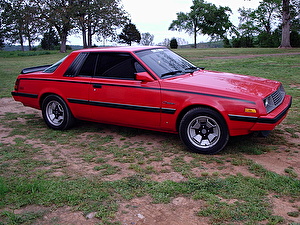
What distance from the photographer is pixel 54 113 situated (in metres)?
6.70

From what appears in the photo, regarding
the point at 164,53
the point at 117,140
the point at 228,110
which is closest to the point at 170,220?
the point at 228,110

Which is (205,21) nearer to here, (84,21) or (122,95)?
(84,21)

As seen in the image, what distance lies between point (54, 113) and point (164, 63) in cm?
241

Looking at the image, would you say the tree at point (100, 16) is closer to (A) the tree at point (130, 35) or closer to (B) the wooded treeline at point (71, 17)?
(B) the wooded treeline at point (71, 17)

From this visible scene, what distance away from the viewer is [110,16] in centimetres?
4394

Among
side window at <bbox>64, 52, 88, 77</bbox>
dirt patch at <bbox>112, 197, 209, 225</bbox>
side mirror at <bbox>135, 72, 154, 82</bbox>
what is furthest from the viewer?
side window at <bbox>64, 52, 88, 77</bbox>

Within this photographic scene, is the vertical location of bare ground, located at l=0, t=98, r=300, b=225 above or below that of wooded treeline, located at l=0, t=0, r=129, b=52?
below

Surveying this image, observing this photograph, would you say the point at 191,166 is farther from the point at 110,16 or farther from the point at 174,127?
the point at 110,16

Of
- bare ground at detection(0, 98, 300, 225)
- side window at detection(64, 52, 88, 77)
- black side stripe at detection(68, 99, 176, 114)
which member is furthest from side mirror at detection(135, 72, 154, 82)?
side window at detection(64, 52, 88, 77)

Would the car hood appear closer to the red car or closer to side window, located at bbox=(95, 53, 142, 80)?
the red car

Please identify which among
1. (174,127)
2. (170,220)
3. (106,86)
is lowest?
(170,220)

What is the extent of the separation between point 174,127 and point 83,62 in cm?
219

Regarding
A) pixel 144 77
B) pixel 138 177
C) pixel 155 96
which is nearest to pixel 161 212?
pixel 138 177

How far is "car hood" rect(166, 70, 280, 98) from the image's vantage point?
16.1ft
